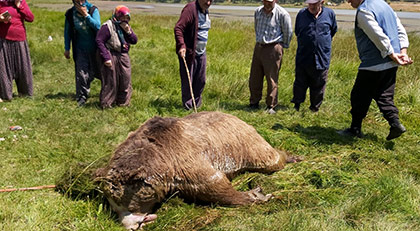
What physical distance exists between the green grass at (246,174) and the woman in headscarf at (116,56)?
306mm

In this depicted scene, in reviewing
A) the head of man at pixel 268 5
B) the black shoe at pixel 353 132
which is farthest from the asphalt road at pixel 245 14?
the black shoe at pixel 353 132

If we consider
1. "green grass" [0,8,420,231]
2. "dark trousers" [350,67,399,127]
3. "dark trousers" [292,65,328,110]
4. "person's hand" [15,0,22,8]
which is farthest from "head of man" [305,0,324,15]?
"person's hand" [15,0,22,8]

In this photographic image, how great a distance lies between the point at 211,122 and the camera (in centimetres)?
383

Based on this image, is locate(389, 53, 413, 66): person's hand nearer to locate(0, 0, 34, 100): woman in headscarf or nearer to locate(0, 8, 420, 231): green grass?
locate(0, 8, 420, 231): green grass

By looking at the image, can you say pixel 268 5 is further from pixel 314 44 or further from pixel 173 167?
pixel 173 167

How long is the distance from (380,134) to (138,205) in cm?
386

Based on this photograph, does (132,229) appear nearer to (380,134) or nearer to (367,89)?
(367,89)

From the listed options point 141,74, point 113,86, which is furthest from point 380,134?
point 141,74

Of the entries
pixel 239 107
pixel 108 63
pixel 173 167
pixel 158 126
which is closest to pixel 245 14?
pixel 239 107

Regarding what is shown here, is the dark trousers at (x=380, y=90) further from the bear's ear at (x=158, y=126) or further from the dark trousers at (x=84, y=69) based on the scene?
the dark trousers at (x=84, y=69)

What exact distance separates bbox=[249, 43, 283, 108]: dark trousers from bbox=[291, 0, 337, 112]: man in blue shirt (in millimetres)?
376

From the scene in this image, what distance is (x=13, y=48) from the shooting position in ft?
21.5

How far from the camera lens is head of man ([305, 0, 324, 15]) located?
5808 mm

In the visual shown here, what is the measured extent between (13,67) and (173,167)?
4967 mm
